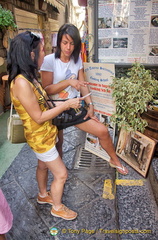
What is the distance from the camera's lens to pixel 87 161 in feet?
10.3

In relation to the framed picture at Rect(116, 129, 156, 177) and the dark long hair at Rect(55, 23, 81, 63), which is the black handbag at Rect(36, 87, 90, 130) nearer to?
the dark long hair at Rect(55, 23, 81, 63)

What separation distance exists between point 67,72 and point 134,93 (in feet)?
2.71

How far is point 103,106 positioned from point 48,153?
112 cm

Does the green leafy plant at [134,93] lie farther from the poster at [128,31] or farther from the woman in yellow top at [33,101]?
the woman in yellow top at [33,101]

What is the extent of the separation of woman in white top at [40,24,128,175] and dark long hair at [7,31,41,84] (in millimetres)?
459

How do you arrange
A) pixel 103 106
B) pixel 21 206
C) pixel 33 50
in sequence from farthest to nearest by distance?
pixel 103 106 < pixel 21 206 < pixel 33 50

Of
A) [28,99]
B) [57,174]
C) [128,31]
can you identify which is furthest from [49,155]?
[128,31]

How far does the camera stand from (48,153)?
1.74 metres

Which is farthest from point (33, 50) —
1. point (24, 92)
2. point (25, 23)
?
point (25, 23)

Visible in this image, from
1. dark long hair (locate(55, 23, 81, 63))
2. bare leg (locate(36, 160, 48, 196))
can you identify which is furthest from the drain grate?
dark long hair (locate(55, 23, 81, 63))

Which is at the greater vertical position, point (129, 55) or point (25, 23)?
point (25, 23)

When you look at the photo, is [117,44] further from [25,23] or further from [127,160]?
[25,23]

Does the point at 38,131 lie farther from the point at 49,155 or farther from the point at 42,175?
the point at 42,175

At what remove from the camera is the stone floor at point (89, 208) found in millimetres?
1928
